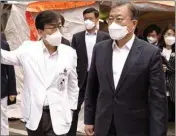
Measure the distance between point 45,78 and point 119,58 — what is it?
0.76 meters

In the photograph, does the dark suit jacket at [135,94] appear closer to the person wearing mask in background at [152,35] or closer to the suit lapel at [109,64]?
the suit lapel at [109,64]

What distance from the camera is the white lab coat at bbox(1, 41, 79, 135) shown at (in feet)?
11.2

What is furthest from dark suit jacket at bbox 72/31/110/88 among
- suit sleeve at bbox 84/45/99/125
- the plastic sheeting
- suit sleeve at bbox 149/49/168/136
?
suit sleeve at bbox 149/49/168/136

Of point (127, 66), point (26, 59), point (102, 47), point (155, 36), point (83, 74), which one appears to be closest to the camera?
point (127, 66)

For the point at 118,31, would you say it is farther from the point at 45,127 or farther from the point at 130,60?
the point at 45,127

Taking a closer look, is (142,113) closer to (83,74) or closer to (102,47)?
(102,47)

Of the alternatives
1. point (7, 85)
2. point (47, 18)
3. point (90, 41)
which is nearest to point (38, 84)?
point (47, 18)

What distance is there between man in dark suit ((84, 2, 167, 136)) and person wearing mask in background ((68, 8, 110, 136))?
2.32 meters

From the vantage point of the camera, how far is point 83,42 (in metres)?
5.57

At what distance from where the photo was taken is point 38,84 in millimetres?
3404

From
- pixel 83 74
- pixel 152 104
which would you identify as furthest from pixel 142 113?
pixel 83 74

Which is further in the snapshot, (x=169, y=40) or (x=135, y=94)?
(x=169, y=40)

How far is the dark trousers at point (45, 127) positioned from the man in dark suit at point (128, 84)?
0.54 meters

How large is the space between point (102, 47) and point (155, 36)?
12.1ft
